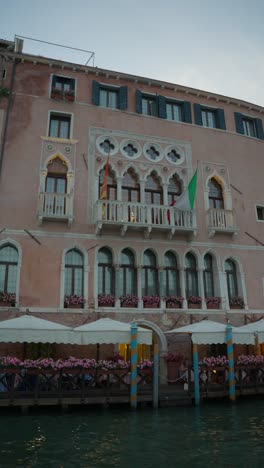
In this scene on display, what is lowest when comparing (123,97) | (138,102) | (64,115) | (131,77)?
(64,115)

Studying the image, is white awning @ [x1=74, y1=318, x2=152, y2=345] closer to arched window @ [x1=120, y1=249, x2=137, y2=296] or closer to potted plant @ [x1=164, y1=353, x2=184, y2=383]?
potted plant @ [x1=164, y1=353, x2=184, y2=383]

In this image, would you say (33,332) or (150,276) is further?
(150,276)

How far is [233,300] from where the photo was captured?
15930mm

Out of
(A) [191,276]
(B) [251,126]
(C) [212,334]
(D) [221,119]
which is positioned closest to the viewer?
(C) [212,334]

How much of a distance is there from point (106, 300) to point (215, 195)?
295 inches

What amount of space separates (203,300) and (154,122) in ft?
27.9

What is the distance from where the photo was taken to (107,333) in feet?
37.3

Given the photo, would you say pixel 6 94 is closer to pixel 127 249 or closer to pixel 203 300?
pixel 127 249

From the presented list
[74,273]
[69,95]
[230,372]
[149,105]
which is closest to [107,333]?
[74,273]

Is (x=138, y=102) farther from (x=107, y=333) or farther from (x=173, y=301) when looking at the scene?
(x=107, y=333)

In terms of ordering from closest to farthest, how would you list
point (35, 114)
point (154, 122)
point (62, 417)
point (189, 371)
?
point (62, 417), point (189, 371), point (35, 114), point (154, 122)

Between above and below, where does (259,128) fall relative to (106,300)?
above

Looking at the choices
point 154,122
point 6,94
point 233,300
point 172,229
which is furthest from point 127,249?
point 6,94

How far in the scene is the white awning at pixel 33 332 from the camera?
1054 centimetres
